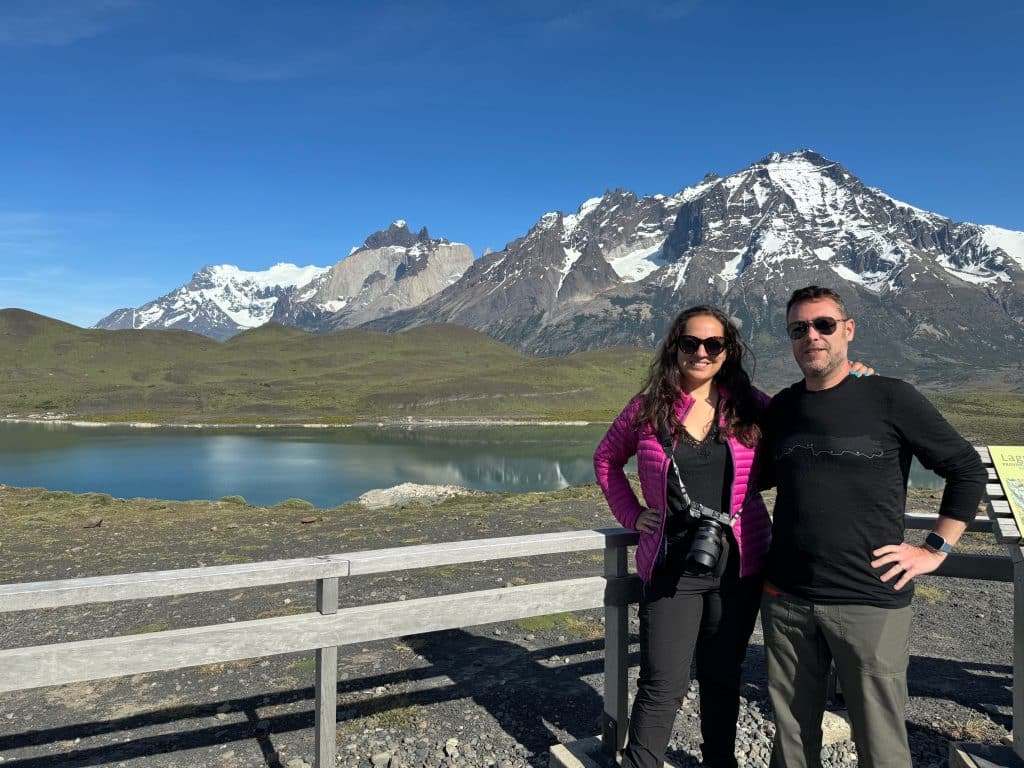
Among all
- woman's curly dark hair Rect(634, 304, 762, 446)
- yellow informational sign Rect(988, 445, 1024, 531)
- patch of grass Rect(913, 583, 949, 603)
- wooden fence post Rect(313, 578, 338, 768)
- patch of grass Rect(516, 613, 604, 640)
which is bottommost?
patch of grass Rect(516, 613, 604, 640)

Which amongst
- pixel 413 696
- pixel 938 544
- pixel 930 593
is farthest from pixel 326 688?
pixel 930 593

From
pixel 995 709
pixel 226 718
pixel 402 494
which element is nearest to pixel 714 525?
pixel 995 709

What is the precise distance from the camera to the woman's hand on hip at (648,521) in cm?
420

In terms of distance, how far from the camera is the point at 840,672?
3.79 m

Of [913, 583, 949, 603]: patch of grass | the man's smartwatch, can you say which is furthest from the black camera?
[913, 583, 949, 603]: patch of grass

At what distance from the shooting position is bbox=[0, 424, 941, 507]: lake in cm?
4944

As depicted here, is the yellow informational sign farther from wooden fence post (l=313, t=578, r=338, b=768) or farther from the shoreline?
the shoreline

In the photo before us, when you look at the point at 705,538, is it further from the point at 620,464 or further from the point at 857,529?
the point at 620,464

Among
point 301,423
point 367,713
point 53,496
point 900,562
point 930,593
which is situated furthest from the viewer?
point 301,423

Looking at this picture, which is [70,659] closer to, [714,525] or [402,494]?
[714,525]

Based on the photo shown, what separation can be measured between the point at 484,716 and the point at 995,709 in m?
4.42

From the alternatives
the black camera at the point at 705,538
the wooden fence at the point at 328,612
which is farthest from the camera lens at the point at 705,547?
the wooden fence at the point at 328,612

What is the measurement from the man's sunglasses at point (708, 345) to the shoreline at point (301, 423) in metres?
117

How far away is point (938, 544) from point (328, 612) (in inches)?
143
